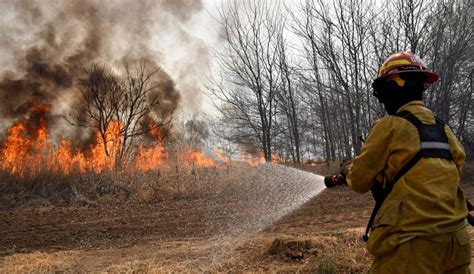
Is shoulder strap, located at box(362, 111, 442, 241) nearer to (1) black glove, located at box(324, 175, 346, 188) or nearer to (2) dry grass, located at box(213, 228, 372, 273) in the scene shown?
(1) black glove, located at box(324, 175, 346, 188)

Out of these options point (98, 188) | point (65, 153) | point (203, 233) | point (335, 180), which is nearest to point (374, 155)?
point (335, 180)

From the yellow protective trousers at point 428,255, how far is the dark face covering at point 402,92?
0.82 meters

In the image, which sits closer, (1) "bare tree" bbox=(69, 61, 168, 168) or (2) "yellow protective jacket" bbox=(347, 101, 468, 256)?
(2) "yellow protective jacket" bbox=(347, 101, 468, 256)

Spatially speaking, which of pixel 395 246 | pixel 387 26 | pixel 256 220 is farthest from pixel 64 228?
pixel 387 26

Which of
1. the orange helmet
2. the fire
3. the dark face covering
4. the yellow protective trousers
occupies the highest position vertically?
the fire

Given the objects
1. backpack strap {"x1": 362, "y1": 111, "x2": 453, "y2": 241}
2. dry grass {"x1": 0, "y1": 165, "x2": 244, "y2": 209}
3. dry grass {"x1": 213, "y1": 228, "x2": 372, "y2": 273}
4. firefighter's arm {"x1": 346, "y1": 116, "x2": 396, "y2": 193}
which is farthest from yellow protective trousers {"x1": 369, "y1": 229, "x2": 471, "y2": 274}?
dry grass {"x1": 0, "y1": 165, "x2": 244, "y2": 209}

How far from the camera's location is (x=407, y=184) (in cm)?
222

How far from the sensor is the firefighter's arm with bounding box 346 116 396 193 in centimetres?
230

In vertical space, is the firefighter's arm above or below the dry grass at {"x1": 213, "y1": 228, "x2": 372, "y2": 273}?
above

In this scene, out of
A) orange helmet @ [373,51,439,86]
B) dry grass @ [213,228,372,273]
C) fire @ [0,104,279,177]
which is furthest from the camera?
fire @ [0,104,279,177]

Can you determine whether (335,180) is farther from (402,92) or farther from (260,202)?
(260,202)

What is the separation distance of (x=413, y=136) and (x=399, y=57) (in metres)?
0.59

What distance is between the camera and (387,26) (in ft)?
37.5

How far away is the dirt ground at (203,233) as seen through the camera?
5141 millimetres
